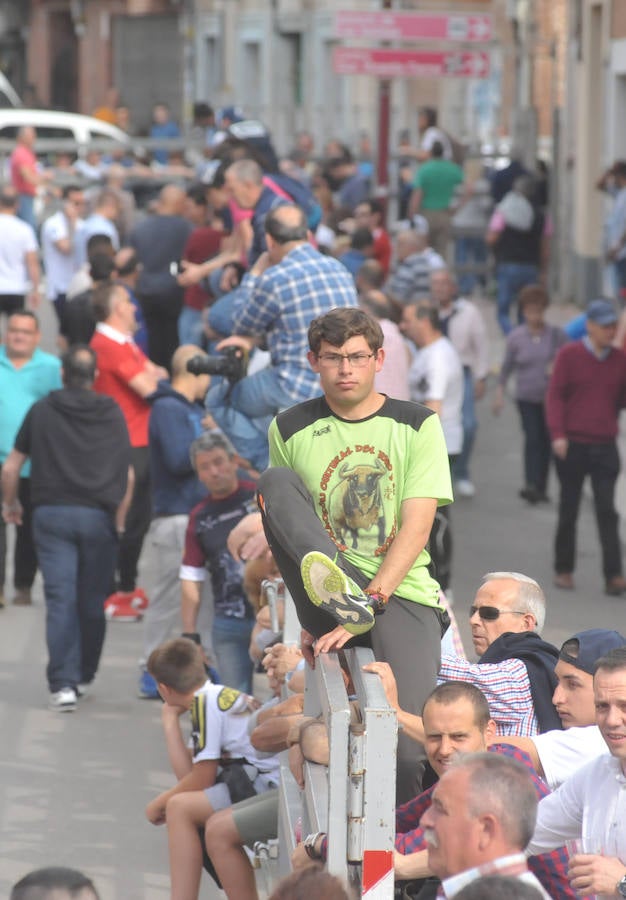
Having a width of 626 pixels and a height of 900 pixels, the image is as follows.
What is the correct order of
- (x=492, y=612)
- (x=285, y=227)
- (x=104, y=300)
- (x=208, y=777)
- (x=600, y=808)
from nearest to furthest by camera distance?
(x=600, y=808), (x=492, y=612), (x=208, y=777), (x=285, y=227), (x=104, y=300)

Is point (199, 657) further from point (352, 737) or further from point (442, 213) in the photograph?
point (442, 213)

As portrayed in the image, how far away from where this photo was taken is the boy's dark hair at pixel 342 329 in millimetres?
5523

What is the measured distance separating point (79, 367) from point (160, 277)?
5499 millimetres

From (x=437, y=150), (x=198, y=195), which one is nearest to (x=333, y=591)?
(x=198, y=195)

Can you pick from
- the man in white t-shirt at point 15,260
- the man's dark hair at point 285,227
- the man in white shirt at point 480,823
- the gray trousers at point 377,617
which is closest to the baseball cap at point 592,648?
the gray trousers at point 377,617

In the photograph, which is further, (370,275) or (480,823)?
(370,275)

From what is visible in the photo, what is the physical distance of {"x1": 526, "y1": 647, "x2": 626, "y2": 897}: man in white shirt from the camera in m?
4.36

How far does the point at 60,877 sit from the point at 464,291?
22.3m

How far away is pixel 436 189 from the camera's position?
21984 mm

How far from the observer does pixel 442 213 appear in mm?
22266

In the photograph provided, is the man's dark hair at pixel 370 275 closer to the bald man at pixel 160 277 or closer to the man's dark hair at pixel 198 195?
the bald man at pixel 160 277

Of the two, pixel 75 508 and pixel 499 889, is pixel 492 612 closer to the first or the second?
pixel 499 889

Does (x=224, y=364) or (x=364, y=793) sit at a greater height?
(x=224, y=364)

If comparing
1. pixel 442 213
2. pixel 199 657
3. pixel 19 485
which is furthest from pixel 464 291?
pixel 199 657
